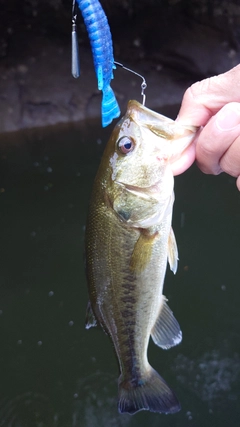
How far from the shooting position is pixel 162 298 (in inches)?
61.6

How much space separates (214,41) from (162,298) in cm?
478

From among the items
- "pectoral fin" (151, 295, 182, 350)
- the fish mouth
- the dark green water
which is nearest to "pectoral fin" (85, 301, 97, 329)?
"pectoral fin" (151, 295, 182, 350)

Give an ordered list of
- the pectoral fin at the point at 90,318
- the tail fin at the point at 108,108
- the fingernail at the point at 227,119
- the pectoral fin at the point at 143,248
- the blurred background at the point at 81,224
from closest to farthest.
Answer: the fingernail at the point at 227,119
the tail fin at the point at 108,108
the pectoral fin at the point at 143,248
the pectoral fin at the point at 90,318
the blurred background at the point at 81,224

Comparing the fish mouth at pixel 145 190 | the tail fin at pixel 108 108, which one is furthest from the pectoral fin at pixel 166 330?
the tail fin at pixel 108 108

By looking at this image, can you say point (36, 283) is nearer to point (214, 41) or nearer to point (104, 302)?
point (104, 302)

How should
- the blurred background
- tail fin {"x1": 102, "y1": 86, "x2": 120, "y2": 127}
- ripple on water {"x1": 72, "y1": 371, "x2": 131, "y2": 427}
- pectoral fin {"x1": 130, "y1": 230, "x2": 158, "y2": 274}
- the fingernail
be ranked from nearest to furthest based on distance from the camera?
the fingernail < tail fin {"x1": 102, "y1": 86, "x2": 120, "y2": 127} < pectoral fin {"x1": 130, "y1": 230, "x2": 158, "y2": 274} < ripple on water {"x1": 72, "y1": 371, "x2": 131, "y2": 427} < the blurred background

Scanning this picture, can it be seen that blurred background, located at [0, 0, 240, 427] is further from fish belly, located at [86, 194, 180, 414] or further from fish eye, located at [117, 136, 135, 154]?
fish eye, located at [117, 136, 135, 154]

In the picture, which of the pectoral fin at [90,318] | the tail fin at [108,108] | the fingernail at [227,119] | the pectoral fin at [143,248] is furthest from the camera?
the pectoral fin at [90,318]

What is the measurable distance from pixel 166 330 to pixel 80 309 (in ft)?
7.43

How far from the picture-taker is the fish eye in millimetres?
1312

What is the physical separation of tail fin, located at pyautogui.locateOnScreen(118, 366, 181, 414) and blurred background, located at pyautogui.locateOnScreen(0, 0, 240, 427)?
5.62ft

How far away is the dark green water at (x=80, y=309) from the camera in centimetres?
325

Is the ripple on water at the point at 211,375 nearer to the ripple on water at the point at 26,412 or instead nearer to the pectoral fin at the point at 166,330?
the ripple on water at the point at 26,412

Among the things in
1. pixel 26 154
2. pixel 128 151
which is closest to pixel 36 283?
pixel 26 154
